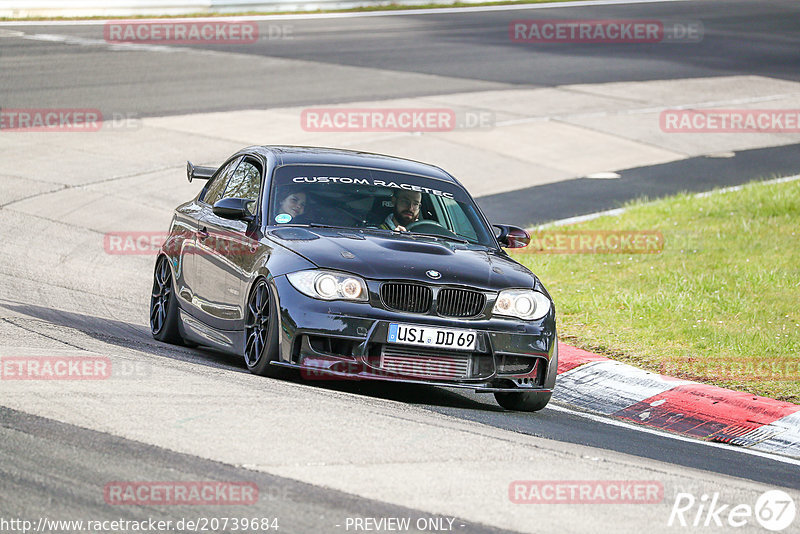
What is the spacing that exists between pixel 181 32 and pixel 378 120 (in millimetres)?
11580

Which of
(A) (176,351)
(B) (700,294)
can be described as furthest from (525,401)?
(B) (700,294)

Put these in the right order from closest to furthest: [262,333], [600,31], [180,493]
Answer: [180,493] < [262,333] < [600,31]

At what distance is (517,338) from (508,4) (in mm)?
35373

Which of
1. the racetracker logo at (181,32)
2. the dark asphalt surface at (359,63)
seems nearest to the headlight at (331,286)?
the dark asphalt surface at (359,63)

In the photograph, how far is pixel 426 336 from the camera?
25.7ft

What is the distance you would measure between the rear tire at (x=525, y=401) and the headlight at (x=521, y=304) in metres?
0.54

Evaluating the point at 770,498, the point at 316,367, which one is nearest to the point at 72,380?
the point at 316,367

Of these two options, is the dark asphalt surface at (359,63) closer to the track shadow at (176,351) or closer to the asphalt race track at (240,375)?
the asphalt race track at (240,375)

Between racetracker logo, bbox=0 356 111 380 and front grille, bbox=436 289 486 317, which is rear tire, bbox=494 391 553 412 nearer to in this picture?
front grille, bbox=436 289 486 317

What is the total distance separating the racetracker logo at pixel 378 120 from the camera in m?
22.9

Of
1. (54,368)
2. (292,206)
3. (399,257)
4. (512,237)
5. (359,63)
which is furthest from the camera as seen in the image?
(359,63)

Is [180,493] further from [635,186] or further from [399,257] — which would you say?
[635,186]

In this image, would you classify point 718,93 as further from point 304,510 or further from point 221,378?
point 304,510

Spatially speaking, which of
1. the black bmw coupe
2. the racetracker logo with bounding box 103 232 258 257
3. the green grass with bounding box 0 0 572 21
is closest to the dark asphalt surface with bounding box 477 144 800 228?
Answer: the racetracker logo with bounding box 103 232 258 257
